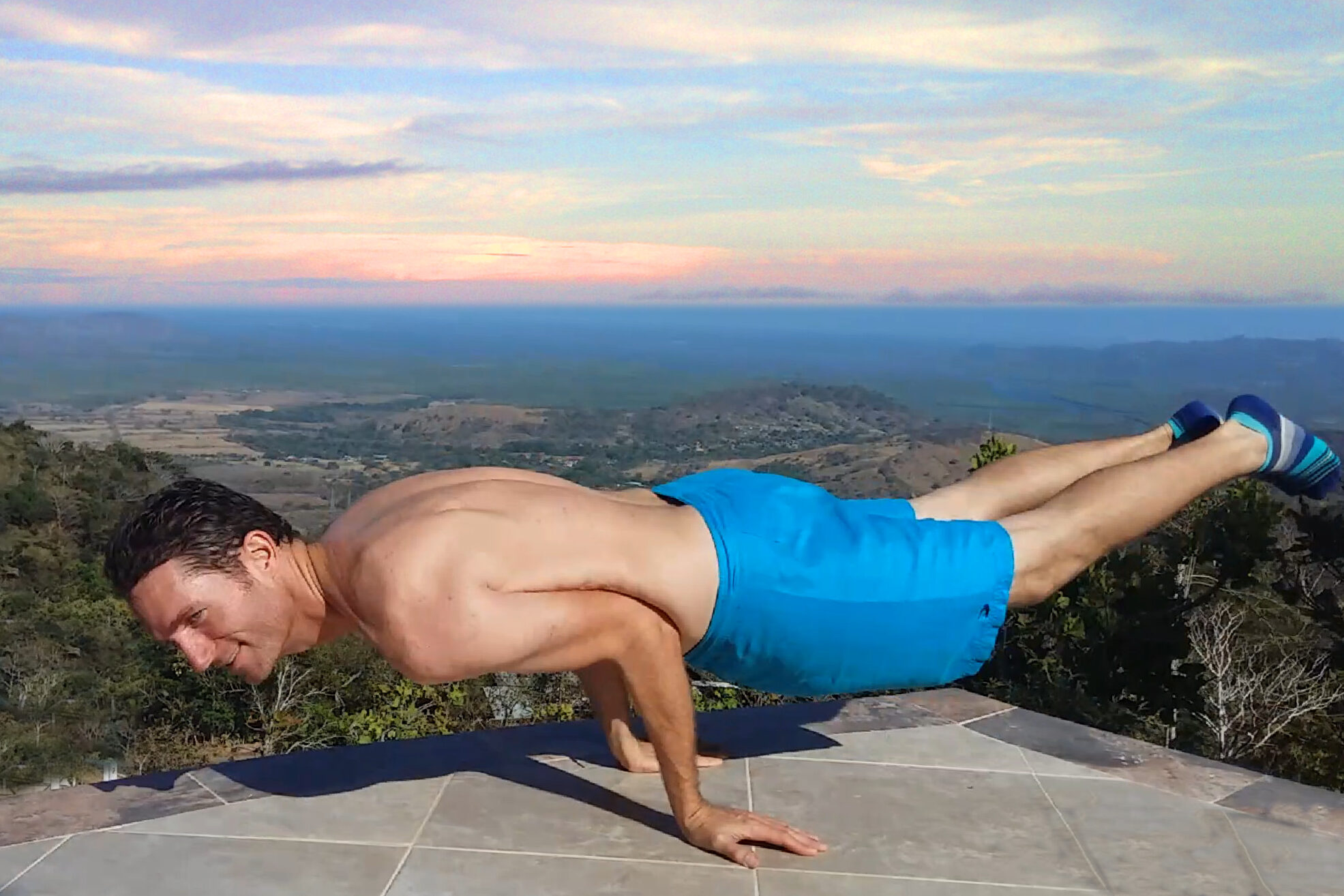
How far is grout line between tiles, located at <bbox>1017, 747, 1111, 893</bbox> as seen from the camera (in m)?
2.38

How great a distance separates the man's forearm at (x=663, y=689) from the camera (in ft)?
7.45

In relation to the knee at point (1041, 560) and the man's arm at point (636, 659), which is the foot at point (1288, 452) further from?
the man's arm at point (636, 659)

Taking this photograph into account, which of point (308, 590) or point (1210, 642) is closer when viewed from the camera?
point (308, 590)

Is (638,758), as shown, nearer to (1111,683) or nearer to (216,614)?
(216,614)

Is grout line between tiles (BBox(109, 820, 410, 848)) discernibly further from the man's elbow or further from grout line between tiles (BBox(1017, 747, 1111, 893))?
grout line between tiles (BBox(1017, 747, 1111, 893))

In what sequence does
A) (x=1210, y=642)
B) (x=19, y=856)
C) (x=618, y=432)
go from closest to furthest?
(x=19, y=856), (x=1210, y=642), (x=618, y=432)

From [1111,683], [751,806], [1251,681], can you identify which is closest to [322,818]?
[751,806]

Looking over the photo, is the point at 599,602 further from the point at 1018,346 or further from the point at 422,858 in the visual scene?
the point at 1018,346

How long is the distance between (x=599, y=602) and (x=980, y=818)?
1.07 meters

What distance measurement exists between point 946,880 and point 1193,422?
1.43 metres

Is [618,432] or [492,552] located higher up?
[492,552]

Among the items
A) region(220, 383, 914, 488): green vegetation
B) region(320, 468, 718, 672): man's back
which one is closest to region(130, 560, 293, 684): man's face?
region(320, 468, 718, 672): man's back

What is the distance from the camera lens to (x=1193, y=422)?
10.1ft

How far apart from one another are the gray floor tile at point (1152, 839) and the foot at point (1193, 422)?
0.90m
